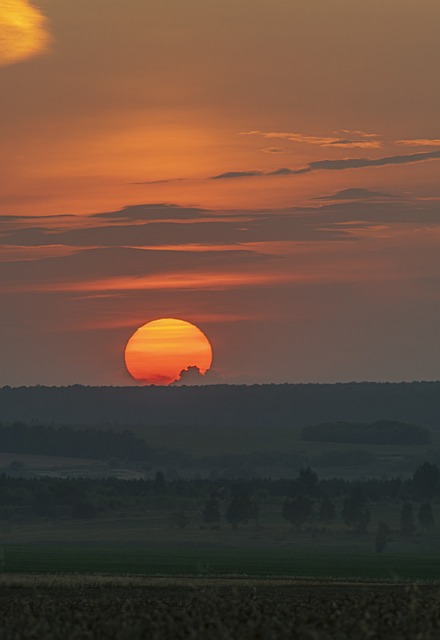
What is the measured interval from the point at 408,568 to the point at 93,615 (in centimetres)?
8833

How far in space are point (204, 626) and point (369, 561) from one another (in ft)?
381

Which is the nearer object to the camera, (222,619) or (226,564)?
(222,619)

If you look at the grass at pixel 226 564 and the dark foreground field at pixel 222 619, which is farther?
the grass at pixel 226 564

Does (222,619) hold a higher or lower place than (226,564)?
lower

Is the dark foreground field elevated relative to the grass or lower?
lower

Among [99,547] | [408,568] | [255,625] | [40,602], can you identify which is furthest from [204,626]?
[99,547]

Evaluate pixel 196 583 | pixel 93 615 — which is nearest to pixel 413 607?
pixel 93 615

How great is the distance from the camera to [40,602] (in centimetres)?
5403

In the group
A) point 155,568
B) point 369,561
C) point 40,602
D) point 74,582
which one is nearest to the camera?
point 40,602

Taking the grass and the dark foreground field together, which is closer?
the dark foreground field

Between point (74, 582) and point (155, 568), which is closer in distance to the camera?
point (74, 582)

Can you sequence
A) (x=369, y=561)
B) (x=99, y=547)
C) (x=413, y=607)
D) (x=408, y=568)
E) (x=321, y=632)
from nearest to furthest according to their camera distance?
(x=321, y=632), (x=413, y=607), (x=408, y=568), (x=369, y=561), (x=99, y=547)

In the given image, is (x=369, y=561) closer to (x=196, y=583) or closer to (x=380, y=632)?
(x=196, y=583)

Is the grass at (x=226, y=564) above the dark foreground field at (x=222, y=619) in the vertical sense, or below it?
above
